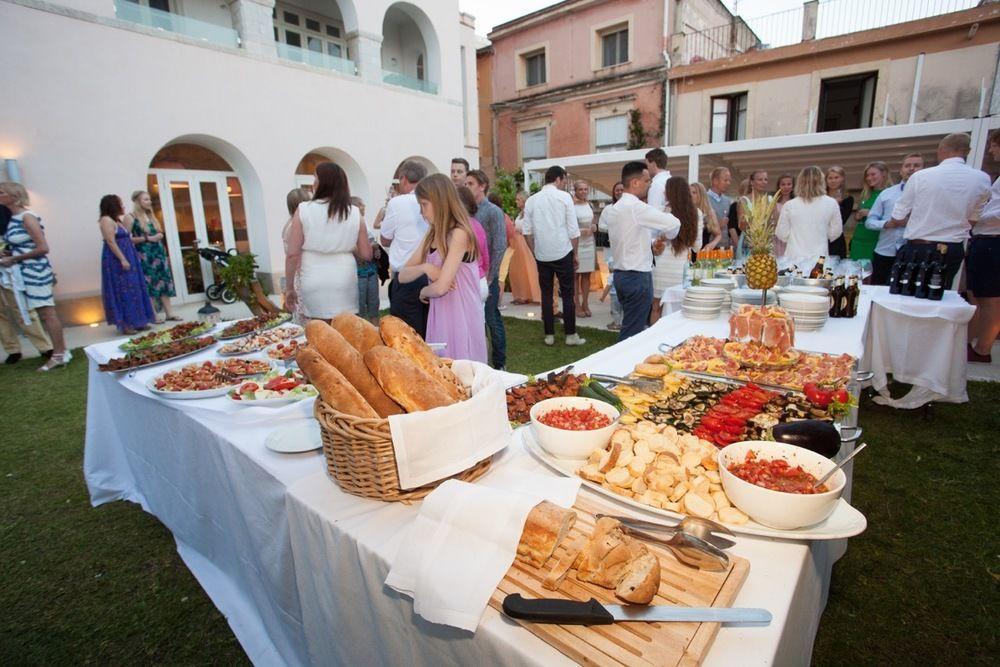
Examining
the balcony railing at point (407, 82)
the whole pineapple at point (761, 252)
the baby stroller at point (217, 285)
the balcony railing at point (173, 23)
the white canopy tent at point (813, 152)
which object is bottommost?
the baby stroller at point (217, 285)

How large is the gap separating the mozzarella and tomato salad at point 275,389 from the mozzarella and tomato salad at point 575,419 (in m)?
1.07

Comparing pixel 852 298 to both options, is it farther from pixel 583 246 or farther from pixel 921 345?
pixel 583 246

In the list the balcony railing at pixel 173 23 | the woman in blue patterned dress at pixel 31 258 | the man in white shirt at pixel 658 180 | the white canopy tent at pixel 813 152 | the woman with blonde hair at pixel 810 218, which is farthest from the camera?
the balcony railing at pixel 173 23

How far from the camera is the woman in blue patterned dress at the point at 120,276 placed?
6844mm

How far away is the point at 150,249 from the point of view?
7.74 m

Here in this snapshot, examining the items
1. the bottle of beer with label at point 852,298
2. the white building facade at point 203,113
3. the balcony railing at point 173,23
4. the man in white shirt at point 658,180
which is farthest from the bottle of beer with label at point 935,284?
the balcony railing at point 173,23

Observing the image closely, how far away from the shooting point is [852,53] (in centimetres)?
1301

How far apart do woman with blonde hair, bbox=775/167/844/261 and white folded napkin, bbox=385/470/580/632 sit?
16.8 feet

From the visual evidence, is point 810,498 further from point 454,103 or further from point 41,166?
point 454,103

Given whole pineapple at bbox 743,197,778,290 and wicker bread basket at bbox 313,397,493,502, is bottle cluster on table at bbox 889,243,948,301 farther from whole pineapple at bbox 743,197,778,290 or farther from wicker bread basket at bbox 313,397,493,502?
wicker bread basket at bbox 313,397,493,502

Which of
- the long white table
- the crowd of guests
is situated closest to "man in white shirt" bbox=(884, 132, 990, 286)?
the crowd of guests

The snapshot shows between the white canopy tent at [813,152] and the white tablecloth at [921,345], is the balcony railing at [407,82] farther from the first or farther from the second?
the white tablecloth at [921,345]

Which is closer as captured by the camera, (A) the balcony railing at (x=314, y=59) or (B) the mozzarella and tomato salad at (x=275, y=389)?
(B) the mozzarella and tomato salad at (x=275, y=389)

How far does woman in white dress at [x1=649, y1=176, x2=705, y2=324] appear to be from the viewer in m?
4.85
